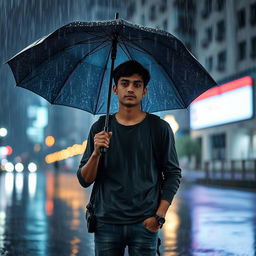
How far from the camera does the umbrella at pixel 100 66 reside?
339cm

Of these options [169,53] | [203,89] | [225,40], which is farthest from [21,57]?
[225,40]

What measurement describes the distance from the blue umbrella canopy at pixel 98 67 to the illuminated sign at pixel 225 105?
34.3 m

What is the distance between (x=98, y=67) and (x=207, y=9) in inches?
1874

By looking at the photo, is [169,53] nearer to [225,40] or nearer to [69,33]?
[69,33]

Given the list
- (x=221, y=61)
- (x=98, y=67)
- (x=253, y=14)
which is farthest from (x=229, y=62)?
(x=98, y=67)

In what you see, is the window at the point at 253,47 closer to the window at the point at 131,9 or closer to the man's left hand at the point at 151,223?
the window at the point at 131,9

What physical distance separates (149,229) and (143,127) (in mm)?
608

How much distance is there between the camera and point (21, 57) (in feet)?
11.7

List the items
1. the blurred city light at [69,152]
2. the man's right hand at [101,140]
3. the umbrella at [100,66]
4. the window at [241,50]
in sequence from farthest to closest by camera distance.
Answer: the blurred city light at [69,152] → the window at [241,50] → the umbrella at [100,66] → the man's right hand at [101,140]

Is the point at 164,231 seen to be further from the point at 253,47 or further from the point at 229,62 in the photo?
the point at 229,62

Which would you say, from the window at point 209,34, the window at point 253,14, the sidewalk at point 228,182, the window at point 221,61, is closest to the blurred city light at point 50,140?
the window at point 209,34

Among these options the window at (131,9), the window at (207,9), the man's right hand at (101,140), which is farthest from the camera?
the window at (131,9)

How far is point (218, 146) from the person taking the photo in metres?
46.3

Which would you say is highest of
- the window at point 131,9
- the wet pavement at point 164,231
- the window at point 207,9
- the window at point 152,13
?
the window at point 131,9
